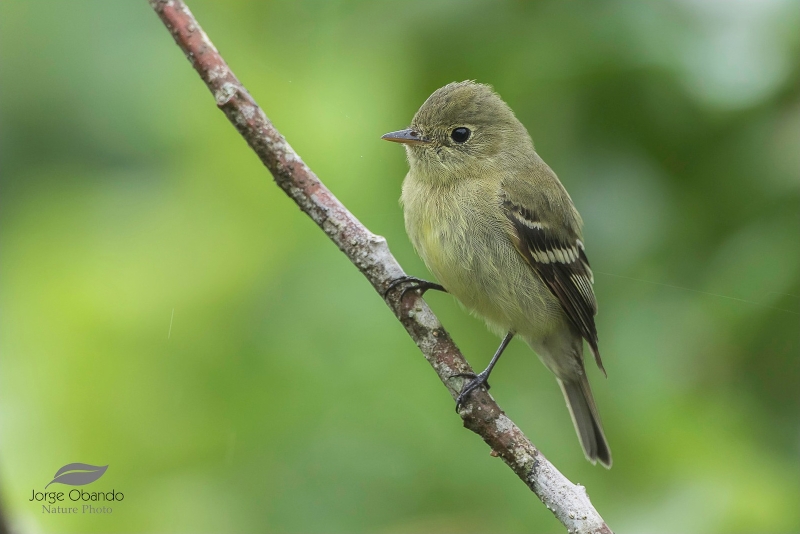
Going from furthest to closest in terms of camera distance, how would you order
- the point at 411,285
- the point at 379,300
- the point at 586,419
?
the point at 586,419 → the point at 379,300 → the point at 411,285

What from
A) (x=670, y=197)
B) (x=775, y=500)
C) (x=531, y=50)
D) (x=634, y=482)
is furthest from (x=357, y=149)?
(x=775, y=500)

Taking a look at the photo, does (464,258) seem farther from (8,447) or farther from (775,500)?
(8,447)

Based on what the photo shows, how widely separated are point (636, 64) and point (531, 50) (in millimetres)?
432

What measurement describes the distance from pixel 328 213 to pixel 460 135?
108cm

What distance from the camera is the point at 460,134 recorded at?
352 centimetres

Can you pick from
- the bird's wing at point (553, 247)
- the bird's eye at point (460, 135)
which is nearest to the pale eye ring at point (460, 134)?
the bird's eye at point (460, 135)

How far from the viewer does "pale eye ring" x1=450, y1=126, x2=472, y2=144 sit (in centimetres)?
351

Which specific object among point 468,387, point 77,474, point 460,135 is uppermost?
point 460,135

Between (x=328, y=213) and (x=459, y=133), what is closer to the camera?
(x=328, y=213)

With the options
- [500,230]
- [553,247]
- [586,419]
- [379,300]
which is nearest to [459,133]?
[500,230]

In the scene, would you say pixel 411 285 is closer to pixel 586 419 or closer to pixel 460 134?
pixel 460 134

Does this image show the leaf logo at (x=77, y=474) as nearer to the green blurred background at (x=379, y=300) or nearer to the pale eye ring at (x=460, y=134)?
the green blurred background at (x=379, y=300)

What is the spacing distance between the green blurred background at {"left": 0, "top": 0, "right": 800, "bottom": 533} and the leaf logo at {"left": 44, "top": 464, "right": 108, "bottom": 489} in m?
0.04

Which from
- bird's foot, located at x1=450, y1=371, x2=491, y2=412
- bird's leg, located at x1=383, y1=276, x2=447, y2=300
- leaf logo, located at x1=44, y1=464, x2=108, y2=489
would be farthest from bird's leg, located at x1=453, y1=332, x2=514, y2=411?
leaf logo, located at x1=44, y1=464, x2=108, y2=489
